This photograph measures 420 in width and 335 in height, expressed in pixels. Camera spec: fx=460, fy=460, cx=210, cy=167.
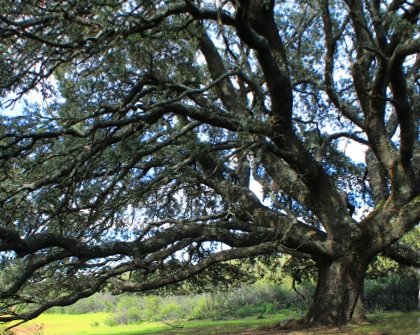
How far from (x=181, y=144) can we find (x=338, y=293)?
4.84 m

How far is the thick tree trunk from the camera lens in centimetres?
967

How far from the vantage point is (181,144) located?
10.9 meters

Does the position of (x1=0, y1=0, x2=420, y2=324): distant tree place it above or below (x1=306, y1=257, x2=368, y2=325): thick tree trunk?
above

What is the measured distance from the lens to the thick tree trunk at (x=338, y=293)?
381 inches

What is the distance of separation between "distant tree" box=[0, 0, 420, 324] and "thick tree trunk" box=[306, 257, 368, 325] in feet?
0.10

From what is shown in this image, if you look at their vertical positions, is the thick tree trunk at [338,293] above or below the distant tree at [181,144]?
below

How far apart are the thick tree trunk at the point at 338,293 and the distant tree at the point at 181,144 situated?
0.10ft

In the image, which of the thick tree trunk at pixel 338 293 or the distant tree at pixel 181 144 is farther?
the thick tree trunk at pixel 338 293

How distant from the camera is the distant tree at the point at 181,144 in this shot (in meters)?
7.41

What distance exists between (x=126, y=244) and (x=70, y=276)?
1256mm

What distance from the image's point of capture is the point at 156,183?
1004 cm

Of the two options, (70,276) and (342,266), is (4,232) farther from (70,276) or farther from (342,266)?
(342,266)

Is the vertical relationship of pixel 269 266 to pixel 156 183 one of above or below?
below

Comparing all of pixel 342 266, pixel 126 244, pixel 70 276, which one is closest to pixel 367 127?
pixel 342 266
